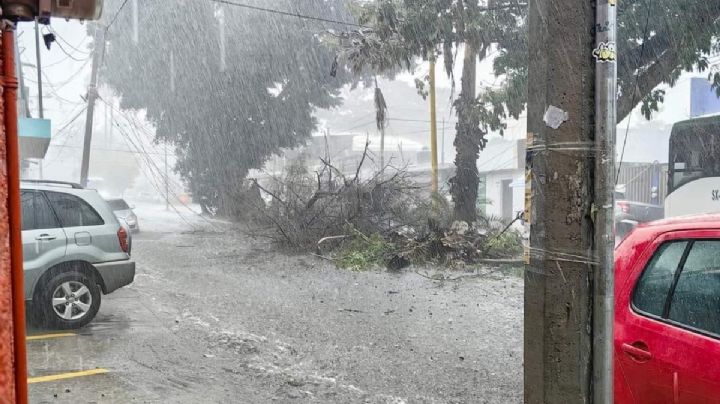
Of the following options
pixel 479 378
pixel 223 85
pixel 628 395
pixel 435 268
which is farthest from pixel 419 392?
pixel 223 85

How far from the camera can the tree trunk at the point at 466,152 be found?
1362cm

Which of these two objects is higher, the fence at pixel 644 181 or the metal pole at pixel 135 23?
the metal pole at pixel 135 23

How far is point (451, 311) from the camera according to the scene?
27.2 feet

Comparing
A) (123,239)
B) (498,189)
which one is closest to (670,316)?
(123,239)

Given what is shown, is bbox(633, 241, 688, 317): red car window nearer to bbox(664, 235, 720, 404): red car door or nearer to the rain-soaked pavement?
bbox(664, 235, 720, 404): red car door

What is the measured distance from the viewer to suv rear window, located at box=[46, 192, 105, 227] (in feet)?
22.5

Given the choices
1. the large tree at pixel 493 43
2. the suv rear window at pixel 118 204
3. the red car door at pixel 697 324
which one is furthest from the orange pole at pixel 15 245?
the suv rear window at pixel 118 204

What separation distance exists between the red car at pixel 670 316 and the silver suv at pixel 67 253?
5.99m

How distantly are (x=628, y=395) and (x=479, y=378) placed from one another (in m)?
2.91

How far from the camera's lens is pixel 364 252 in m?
12.0

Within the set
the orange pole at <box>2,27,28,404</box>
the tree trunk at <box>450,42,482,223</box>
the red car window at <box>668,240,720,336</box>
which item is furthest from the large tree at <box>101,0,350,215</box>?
the orange pole at <box>2,27,28,404</box>

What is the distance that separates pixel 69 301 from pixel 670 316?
6326 mm

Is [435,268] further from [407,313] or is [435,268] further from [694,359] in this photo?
[694,359]

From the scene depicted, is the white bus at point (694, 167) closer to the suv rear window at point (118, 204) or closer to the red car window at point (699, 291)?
the red car window at point (699, 291)
